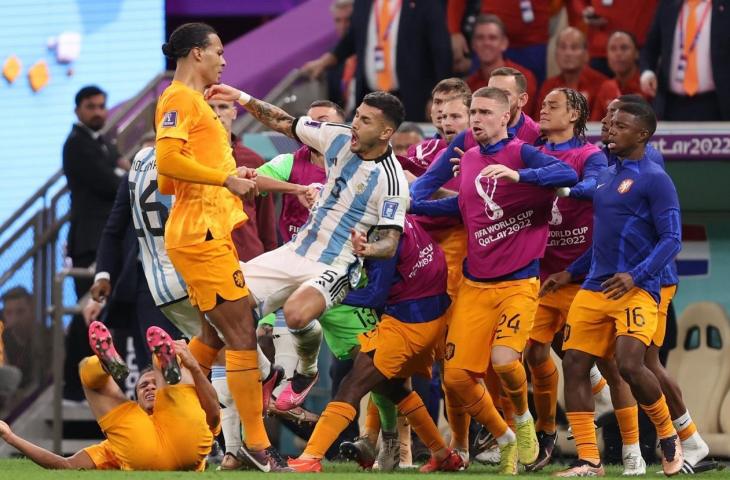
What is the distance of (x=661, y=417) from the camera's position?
9.82 meters

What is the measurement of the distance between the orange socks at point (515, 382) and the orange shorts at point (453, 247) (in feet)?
3.31

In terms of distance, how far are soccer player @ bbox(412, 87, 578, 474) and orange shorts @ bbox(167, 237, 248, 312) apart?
1.41 meters

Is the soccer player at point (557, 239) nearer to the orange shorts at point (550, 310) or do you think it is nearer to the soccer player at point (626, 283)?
the orange shorts at point (550, 310)

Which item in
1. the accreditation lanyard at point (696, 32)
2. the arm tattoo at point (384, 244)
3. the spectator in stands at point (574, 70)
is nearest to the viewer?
the arm tattoo at point (384, 244)

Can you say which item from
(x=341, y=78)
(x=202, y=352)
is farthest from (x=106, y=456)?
(x=341, y=78)

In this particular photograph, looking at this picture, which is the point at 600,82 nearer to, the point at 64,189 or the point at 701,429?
the point at 701,429

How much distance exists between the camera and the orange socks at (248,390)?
9438 millimetres

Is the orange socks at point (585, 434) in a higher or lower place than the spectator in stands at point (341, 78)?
lower

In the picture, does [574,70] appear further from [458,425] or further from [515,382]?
[515,382]

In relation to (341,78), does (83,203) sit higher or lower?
lower

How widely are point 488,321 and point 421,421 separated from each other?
0.79 meters

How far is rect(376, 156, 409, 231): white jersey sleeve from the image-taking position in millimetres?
9641

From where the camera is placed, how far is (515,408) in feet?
32.9

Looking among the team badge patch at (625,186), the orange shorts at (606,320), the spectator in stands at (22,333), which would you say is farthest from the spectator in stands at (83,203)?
the team badge patch at (625,186)
